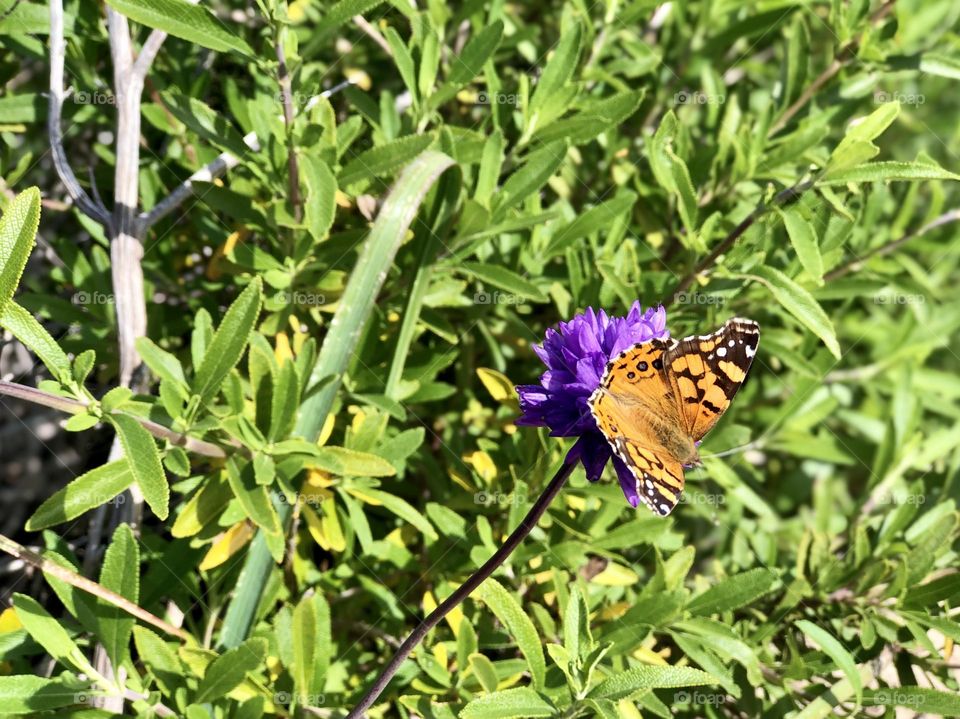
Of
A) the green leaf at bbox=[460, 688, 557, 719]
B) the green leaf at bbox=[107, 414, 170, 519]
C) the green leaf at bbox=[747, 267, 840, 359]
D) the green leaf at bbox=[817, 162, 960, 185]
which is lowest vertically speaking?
the green leaf at bbox=[460, 688, 557, 719]

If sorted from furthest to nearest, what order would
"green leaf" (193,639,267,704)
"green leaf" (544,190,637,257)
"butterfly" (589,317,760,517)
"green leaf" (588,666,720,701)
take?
1. "green leaf" (544,190,637,257)
2. "green leaf" (193,639,267,704)
3. "green leaf" (588,666,720,701)
4. "butterfly" (589,317,760,517)

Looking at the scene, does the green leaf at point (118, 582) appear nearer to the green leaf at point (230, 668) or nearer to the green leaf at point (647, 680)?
the green leaf at point (230, 668)

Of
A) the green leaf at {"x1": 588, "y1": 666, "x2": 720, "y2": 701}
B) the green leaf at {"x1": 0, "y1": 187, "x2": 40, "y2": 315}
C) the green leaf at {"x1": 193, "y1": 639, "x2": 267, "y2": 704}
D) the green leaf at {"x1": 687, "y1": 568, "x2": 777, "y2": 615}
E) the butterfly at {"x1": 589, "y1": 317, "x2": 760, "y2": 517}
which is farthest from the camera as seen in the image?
the green leaf at {"x1": 687, "y1": 568, "x2": 777, "y2": 615}

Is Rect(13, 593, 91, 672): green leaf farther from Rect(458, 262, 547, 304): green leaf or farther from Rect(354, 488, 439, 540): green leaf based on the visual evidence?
Rect(458, 262, 547, 304): green leaf

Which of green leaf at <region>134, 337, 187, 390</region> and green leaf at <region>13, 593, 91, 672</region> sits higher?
green leaf at <region>134, 337, 187, 390</region>

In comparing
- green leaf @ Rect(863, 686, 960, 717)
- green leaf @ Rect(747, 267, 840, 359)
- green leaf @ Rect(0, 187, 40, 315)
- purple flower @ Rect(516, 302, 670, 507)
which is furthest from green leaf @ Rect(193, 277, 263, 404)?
green leaf @ Rect(863, 686, 960, 717)

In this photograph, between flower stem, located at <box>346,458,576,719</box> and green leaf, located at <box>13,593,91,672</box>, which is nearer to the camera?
flower stem, located at <box>346,458,576,719</box>

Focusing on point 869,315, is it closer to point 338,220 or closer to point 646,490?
point 338,220

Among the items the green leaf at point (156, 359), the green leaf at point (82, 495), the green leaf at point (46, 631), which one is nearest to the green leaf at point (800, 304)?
the green leaf at point (156, 359)
